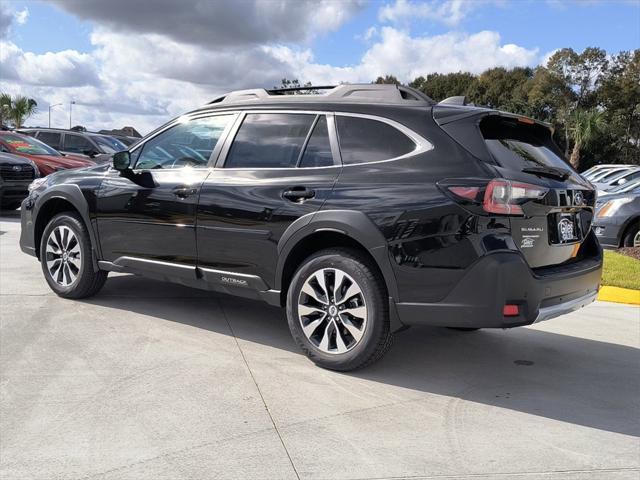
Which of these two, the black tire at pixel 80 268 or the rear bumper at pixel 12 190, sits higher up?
the rear bumper at pixel 12 190

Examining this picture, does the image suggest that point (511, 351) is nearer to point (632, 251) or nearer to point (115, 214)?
point (115, 214)

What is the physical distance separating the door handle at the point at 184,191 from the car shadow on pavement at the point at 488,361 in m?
1.12

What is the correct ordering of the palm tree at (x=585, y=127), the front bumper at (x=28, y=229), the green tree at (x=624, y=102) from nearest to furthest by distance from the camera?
the front bumper at (x=28, y=229) < the palm tree at (x=585, y=127) < the green tree at (x=624, y=102)

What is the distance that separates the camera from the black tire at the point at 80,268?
18.2 feet

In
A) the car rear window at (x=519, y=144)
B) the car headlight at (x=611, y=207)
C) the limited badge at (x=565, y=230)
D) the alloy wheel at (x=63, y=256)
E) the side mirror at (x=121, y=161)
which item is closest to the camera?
the car rear window at (x=519, y=144)

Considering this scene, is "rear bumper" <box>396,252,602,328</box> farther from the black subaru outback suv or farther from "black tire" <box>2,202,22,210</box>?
"black tire" <box>2,202,22,210</box>

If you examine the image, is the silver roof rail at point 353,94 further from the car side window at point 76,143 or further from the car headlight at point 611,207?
the car side window at point 76,143

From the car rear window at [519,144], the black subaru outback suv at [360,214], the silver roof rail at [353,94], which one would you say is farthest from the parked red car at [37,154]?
the car rear window at [519,144]

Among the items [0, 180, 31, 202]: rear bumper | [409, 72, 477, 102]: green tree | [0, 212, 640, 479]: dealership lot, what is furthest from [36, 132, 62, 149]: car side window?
[409, 72, 477, 102]: green tree

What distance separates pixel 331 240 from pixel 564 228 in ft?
5.00

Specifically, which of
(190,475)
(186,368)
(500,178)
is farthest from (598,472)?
(186,368)

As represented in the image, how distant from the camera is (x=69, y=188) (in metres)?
5.67

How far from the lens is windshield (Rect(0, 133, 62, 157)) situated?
46.3 ft

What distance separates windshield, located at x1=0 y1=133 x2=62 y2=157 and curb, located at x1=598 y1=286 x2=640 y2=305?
12.4 meters
